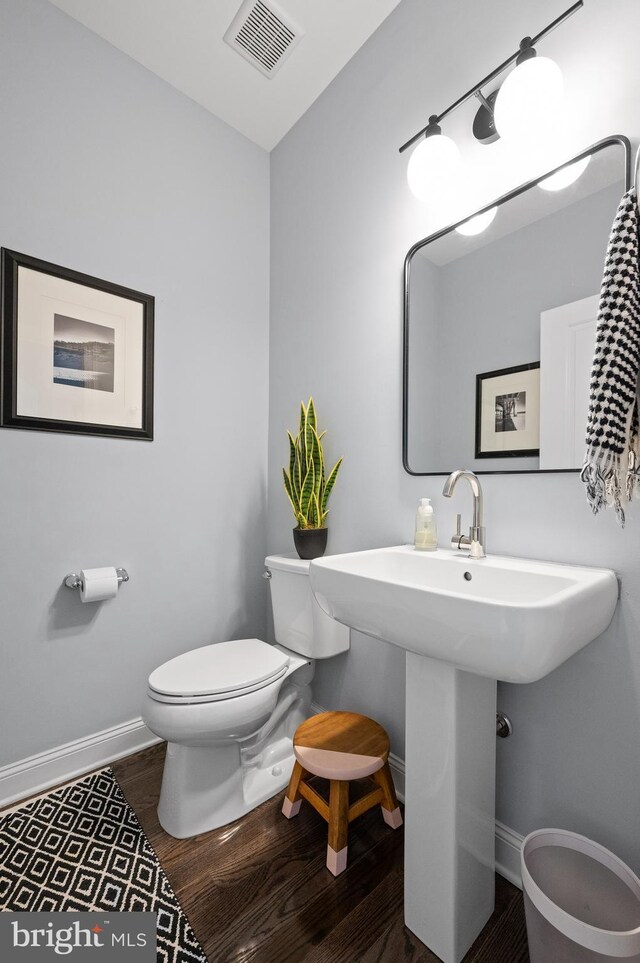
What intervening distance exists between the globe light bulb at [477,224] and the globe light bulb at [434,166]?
0.12 metres

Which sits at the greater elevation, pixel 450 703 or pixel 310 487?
pixel 310 487

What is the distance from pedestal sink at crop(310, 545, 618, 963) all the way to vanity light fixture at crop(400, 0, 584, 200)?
1.05 metres

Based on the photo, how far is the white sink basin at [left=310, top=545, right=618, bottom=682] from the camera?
2.22ft

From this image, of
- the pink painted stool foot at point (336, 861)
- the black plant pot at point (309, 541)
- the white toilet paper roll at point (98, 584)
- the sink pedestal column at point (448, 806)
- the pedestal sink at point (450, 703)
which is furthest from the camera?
the black plant pot at point (309, 541)

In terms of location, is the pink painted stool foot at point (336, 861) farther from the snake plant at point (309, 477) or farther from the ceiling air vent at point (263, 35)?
the ceiling air vent at point (263, 35)

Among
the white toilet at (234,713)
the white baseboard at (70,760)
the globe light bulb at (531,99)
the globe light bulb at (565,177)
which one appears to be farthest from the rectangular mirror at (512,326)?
the white baseboard at (70,760)

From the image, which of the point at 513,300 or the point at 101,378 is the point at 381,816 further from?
the point at 101,378

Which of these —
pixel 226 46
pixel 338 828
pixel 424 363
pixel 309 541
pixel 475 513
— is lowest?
pixel 338 828

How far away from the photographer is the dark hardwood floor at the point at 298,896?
3.09 feet

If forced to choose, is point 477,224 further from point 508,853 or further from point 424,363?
point 508,853

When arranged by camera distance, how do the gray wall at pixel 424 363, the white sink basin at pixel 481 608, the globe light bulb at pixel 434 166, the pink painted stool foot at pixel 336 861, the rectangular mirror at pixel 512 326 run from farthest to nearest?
the gray wall at pixel 424 363, the globe light bulb at pixel 434 166, the pink painted stool foot at pixel 336 861, the rectangular mirror at pixel 512 326, the white sink basin at pixel 481 608

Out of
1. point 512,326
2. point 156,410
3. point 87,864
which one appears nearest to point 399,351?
point 512,326

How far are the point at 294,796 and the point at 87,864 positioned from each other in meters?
0.57

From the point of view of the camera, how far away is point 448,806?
3.01 ft
